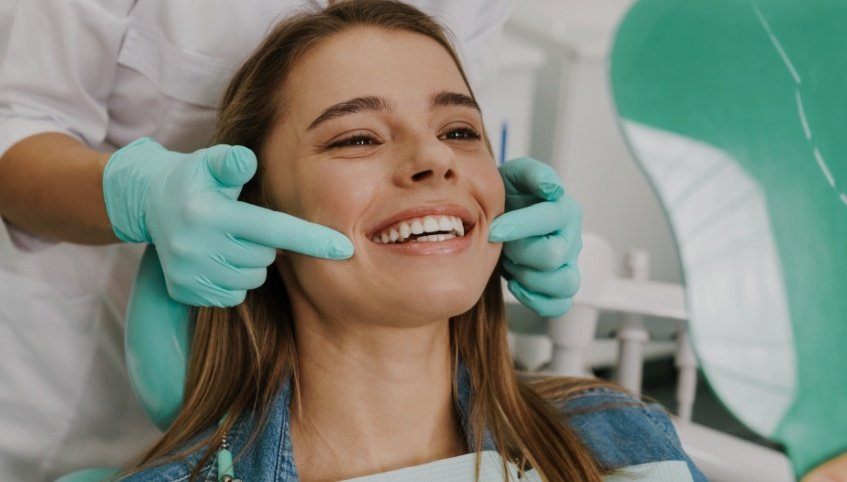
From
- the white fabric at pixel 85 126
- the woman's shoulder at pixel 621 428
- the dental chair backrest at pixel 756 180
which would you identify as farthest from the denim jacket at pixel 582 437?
the white fabric at pixel 85 126

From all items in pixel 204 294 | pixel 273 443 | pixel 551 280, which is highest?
pixel 551 280

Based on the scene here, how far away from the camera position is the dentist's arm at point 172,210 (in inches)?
41.3

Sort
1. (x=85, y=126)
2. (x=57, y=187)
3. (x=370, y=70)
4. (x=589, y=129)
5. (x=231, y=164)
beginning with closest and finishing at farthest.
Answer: (x=231, y=164) → (x=370, y=70) → (x=57, y=187) → (x=85, y=126) → (x=589, y=129)

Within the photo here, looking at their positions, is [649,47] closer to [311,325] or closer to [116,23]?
[311,325]

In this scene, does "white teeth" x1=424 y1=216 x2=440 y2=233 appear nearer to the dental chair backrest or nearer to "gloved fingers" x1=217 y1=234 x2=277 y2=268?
"gloved fingers" x1=217 y1=234 x2=277 y2=268

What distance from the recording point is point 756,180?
1.30m

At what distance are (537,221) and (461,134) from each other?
16cm

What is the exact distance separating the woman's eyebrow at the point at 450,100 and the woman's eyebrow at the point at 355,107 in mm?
69

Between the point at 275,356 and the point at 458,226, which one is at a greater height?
the point at 458,226

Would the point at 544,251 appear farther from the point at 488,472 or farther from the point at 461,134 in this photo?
the point at 488,472

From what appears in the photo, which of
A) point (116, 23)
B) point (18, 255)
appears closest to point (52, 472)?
point (18, 255)

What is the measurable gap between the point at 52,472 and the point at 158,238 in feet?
1.82

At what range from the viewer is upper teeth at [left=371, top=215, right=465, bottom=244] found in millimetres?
1062

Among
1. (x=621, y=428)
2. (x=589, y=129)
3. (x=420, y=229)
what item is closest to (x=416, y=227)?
(x=420, y=229)
